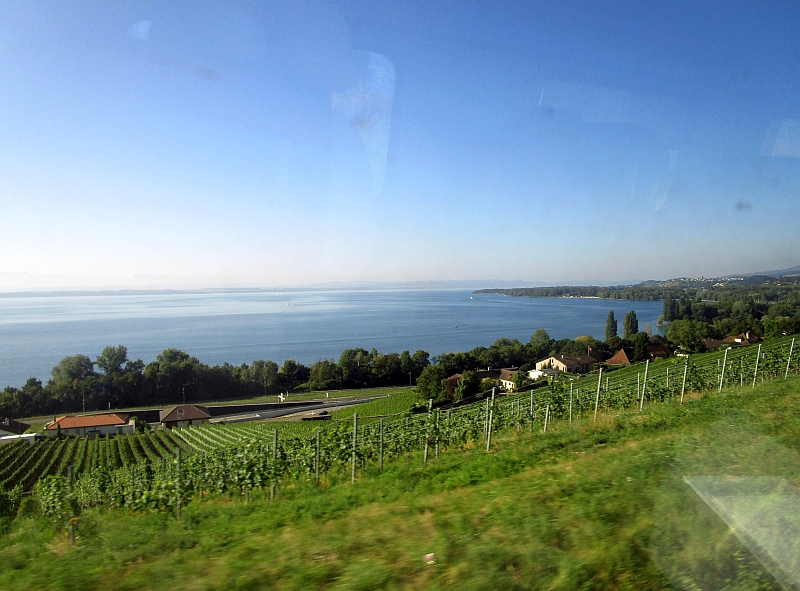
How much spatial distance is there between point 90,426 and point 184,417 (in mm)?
6600

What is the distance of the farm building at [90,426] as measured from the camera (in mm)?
35303

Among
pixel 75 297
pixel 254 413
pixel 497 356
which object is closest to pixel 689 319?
pixel 497 356

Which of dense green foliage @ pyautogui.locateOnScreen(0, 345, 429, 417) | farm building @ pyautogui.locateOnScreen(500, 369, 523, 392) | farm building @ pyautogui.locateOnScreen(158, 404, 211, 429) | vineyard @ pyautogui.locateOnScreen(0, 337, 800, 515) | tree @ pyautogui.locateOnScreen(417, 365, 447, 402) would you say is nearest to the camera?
vineyard @ pyautogui.locateOnScreen(0, 337, 800, 515)

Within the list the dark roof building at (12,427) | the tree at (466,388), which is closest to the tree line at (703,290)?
the tree at (466,388)

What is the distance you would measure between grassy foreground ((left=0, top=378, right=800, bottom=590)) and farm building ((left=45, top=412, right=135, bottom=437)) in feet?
119

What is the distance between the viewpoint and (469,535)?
10.1ft

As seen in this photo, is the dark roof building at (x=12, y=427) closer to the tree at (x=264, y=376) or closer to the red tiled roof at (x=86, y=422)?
the red tiled roof at (x=86, y=422)

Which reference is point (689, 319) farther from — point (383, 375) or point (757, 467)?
point (757, 467)

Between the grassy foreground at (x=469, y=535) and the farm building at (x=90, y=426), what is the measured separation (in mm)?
36149

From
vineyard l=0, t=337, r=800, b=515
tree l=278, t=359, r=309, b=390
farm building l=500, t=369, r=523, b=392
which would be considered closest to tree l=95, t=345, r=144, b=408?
tree l=278, t=359, r=309, b=390

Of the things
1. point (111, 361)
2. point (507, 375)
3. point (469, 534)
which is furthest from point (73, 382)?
point (469, 534)

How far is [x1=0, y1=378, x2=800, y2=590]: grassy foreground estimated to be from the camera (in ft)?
8.43

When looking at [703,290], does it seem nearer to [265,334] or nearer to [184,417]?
[265,334]

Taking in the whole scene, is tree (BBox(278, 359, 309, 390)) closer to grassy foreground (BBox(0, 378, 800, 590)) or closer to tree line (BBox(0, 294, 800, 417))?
tree line (BBox(0, 294, 800, 417))
